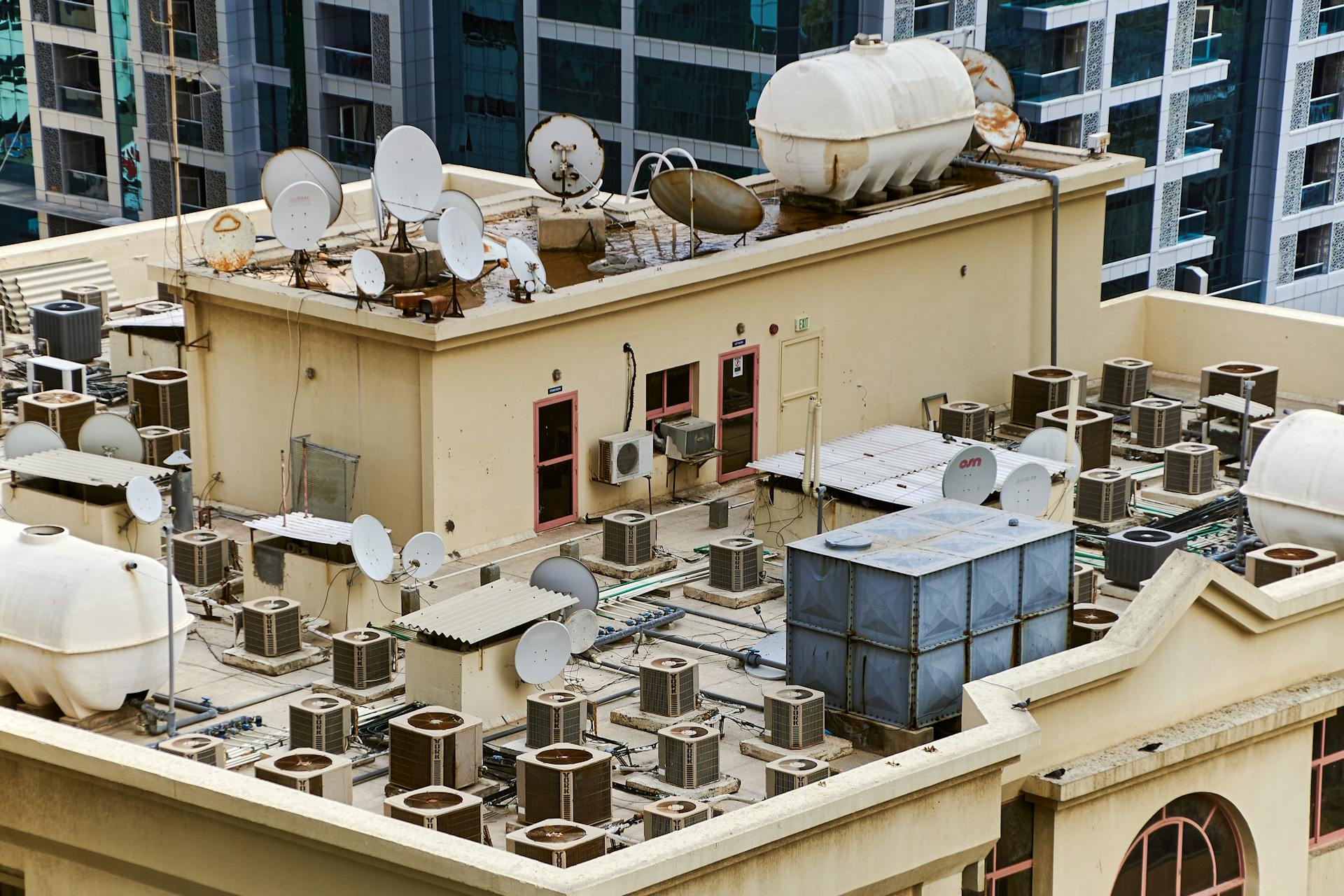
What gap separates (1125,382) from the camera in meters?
45.7

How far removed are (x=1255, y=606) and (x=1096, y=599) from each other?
4211mm

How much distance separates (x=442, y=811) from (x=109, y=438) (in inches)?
573

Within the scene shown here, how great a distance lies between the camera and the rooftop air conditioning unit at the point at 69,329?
→ 4631cm

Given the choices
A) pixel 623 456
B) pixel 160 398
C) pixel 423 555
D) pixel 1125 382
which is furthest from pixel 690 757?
pixel 1125 382

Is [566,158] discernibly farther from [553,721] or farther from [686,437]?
[553,721]

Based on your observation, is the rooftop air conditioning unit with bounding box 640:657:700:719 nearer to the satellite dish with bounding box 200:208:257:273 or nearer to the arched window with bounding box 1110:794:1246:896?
the arched window with bounding box 1110:794:1246:896

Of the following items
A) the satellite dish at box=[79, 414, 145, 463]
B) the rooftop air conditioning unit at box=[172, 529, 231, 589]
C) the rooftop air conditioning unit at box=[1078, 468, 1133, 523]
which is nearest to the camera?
the rooftop air conditioning unit at box=[172, 529, 231, 589]

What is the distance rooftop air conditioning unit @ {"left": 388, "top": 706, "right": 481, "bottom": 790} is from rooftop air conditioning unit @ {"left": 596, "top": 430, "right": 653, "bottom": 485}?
1079cm

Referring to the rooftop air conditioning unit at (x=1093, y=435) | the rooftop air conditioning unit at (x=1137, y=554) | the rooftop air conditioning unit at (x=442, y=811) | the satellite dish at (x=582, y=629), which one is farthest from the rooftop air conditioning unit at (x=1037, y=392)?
the rooftop air conditioning unit at (x=442, y=811)

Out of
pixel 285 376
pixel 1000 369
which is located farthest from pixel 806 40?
pixel 285 376

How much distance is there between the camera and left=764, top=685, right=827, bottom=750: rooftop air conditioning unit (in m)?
29.2

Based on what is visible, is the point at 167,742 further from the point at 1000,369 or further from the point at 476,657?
the point at 1000,369

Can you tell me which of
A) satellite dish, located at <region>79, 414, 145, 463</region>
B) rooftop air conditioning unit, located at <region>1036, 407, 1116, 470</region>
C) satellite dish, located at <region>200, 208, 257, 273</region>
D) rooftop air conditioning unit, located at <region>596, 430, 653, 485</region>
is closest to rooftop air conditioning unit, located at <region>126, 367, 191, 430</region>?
satellite dish, located at <region>79, 414, 145, 463</region>

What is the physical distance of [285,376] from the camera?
1510 inches
